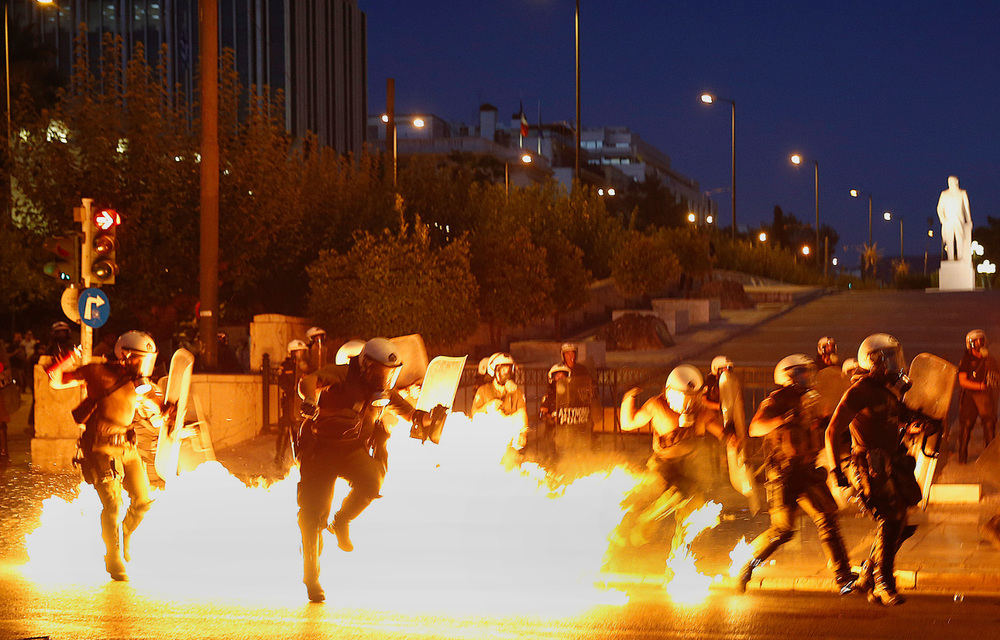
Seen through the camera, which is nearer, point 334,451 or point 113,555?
point 334,451

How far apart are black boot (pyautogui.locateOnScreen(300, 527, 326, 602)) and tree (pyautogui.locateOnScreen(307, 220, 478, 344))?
11.8 metres

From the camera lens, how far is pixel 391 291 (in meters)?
18.8

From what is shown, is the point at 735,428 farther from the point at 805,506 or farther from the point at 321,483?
the point at 321,483

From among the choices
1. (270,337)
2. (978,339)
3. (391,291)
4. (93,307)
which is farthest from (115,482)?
(391,291)

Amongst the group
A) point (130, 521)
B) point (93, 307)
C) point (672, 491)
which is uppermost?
point (93, 307)

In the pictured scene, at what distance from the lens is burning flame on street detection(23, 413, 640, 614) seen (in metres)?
7.39

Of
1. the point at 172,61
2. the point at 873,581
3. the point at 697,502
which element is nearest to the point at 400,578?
the point at 697,502

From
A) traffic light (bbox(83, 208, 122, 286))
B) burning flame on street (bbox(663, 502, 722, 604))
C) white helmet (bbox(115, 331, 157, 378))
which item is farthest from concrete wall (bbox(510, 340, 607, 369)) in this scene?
white helmet (bbox(115, 331, 157, 378))

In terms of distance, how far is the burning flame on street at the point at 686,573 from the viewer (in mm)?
7363

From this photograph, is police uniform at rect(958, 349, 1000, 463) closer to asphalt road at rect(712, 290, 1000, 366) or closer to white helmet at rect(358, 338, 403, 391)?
white helmet at rect(358, 338, 403, 391)

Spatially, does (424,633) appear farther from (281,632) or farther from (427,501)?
(427,501)

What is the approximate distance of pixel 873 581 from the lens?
7059 millimetres

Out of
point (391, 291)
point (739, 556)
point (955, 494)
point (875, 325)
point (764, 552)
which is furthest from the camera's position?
point (875, 325)

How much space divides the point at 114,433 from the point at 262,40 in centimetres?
5645
